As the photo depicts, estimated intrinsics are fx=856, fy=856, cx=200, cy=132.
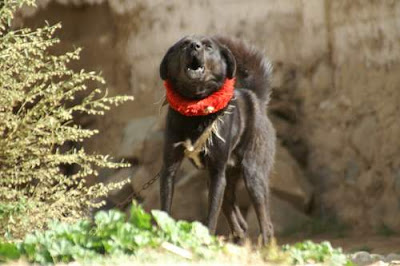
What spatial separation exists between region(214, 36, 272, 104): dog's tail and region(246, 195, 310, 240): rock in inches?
86.1

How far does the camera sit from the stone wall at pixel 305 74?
336 inches

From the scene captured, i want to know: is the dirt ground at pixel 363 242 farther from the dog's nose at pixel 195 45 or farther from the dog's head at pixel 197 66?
the dog's nose at pixel 195 45

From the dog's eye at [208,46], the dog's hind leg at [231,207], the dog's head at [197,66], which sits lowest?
the dog's hind leg at [231,207]

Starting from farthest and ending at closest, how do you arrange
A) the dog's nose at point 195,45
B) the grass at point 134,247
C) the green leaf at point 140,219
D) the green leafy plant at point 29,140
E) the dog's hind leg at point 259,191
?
1. the dog's hind leg at point 259,191
2. the green leafy plant at point 29,140
3. the dog's nose at point 195,45
4. the green leaf at point 140,219
5. the grass at point 134,247

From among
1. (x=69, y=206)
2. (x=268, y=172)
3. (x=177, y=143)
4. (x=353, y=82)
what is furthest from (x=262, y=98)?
(x=353, y=82)

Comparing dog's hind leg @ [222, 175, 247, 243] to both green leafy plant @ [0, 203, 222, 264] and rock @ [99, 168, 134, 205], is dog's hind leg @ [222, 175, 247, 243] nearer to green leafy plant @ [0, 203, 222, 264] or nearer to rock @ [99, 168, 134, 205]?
green leafy plant @ [0, 203, 222, 264]

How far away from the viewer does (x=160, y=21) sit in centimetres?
975

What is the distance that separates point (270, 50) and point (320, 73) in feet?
2.00

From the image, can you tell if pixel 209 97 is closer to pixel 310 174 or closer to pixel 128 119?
pixel 310 174

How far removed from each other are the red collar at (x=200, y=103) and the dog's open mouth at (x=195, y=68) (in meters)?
0.18

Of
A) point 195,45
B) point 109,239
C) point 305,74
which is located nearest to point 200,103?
point 195,45

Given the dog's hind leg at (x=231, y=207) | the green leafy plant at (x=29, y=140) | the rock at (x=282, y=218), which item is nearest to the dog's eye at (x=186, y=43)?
the green leafy plant at (x=29, y=140)

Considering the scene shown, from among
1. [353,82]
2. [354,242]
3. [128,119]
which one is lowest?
[354,242]

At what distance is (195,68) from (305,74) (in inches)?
140
